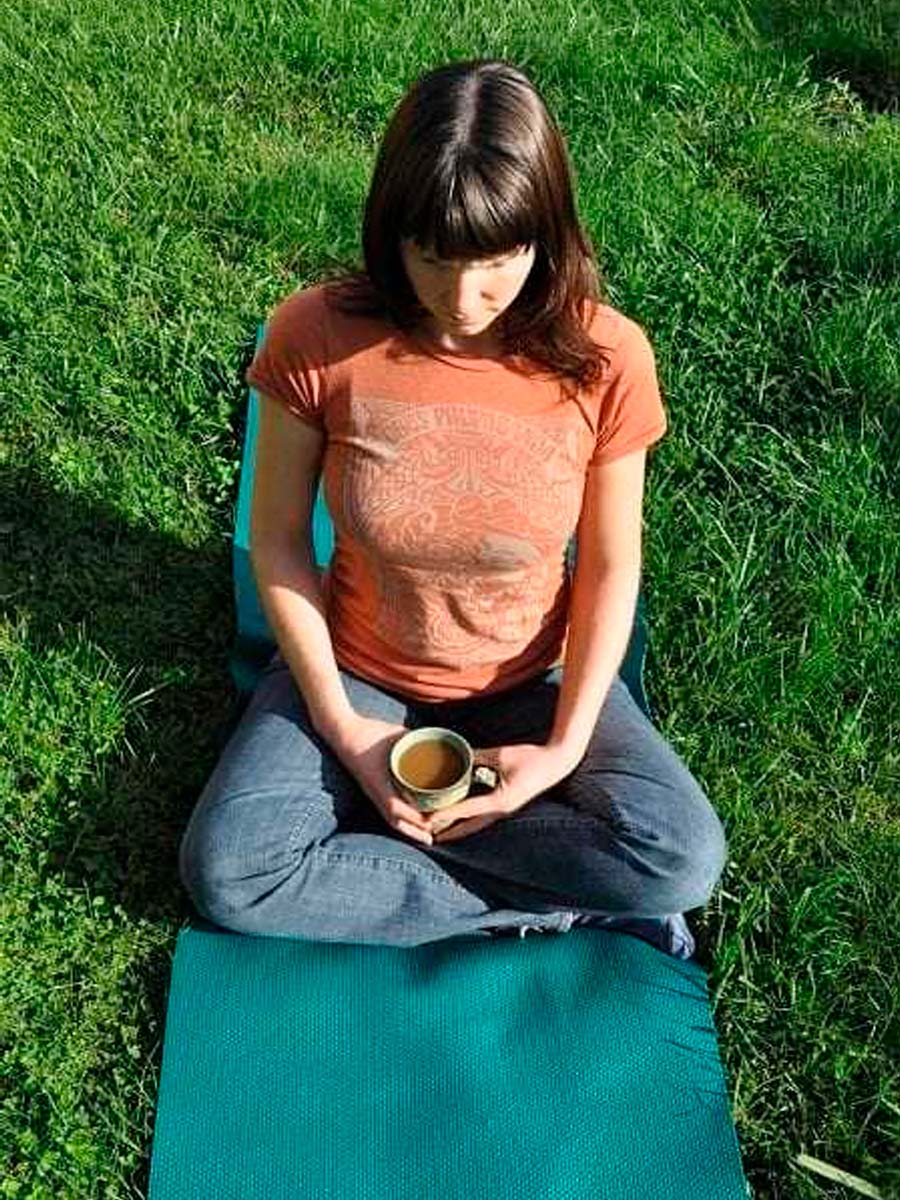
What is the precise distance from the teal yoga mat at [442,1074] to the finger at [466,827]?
24 centimetres

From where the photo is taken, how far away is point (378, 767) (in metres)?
2.65

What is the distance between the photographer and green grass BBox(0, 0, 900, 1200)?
2723 mm

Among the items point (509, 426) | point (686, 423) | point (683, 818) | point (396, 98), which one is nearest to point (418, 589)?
point (509, 426)

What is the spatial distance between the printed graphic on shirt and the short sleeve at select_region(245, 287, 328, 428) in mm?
86

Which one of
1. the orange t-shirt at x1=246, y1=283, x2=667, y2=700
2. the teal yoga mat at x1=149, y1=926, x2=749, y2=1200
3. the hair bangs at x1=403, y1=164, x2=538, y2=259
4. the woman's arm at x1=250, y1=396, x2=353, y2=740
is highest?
the hair bangs at x1=403, y1=164, x2=538, y2=259

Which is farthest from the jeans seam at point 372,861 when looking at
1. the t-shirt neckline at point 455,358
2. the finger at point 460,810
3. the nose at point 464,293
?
the nose at point 464,293

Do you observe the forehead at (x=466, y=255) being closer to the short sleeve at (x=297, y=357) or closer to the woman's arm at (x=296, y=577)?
the short sleeve at (x=297, y=357)

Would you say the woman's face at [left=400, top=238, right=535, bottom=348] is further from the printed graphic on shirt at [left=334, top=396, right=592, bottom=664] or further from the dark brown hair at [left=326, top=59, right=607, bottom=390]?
the printed graphic on shirt at [left=334, top=396, right=592, bottom=664]

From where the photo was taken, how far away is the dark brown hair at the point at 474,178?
2049mm

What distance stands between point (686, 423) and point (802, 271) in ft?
2.67

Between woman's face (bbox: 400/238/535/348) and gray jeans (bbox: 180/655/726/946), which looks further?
gray jeans (bbox: 180/655/726/946)

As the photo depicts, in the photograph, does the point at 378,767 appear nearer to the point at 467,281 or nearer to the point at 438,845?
the point at 438,845

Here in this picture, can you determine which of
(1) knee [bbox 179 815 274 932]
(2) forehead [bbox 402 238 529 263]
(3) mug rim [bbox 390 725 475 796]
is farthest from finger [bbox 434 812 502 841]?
(2) forehead [bbox 402 238 529 263]

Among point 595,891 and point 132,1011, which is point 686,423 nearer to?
point 595,891
